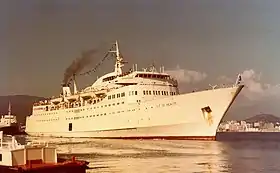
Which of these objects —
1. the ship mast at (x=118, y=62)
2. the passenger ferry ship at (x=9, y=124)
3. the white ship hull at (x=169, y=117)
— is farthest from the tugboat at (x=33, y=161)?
the passenger ferry ship at (x=9, y=124)

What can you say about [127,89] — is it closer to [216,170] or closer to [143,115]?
[143,115]

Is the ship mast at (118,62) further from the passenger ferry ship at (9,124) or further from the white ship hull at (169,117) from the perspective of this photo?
the passenger ferry ship at (9,124)

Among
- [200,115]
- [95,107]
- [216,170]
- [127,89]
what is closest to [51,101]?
[95,107]

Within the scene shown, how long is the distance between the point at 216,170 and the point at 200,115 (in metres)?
7.30

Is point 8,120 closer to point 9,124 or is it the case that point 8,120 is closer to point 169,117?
point 9,124

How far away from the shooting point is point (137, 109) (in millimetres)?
15500

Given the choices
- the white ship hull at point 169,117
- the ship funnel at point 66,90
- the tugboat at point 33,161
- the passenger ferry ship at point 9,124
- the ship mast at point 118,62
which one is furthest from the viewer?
the passenger ferry ship at point 9,124

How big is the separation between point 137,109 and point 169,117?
140cm

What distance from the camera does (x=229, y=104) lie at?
46.3 ft

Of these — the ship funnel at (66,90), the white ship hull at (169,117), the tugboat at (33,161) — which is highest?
the ship funnel at (66,90)

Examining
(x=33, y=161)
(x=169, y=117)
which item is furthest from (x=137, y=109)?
(x=33, y=161)

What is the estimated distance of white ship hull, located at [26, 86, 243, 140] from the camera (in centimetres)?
Answer: 1412

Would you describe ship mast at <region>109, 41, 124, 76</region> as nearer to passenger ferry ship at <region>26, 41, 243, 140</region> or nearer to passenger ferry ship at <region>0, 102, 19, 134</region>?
passenger ferry ship at <region>26, 41, 243, 140</region>

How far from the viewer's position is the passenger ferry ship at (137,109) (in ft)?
46.7
